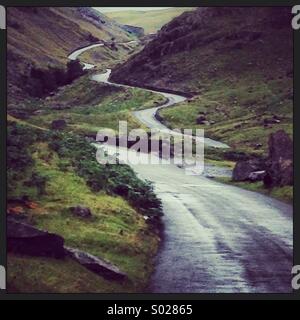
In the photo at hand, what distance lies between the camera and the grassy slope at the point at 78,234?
22.7m

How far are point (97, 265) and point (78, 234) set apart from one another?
263 cm

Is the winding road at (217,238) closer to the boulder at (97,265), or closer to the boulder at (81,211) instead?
the boulder at (97,265)

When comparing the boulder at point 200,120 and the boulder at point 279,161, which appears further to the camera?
the boulder at point 200,120

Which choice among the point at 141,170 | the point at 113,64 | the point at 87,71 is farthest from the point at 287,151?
the point at 113,64

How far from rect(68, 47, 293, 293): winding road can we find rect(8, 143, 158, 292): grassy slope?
1126 millimetres

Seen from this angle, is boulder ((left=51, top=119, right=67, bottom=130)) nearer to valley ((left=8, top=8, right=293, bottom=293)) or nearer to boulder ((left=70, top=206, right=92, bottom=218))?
valley ((left=8, top=8, right=293, bottom=293))

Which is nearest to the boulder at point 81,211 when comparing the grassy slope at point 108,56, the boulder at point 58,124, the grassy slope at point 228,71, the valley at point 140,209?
the valley at point 140,209

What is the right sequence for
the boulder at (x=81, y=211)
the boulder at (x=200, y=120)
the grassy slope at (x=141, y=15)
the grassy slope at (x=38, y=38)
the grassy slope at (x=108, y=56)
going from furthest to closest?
the grassy slope at (x=108, y=56) < the boulder at (x=200, y=120) < the grassy slope at (x=38, y=38) < the grassy slope at (x=141, y=15) < the boulder at (x=81, y=211)

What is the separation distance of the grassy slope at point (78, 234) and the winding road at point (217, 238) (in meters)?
1.13

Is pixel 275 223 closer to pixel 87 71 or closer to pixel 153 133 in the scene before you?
pixel 153 133

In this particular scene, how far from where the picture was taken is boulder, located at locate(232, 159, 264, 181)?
39.7 meters

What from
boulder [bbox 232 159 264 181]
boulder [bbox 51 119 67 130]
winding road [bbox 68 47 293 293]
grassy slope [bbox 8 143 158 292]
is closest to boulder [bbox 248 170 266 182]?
boulder [bbox 232 159 264 181]

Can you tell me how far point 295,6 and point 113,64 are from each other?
76.8 meters
